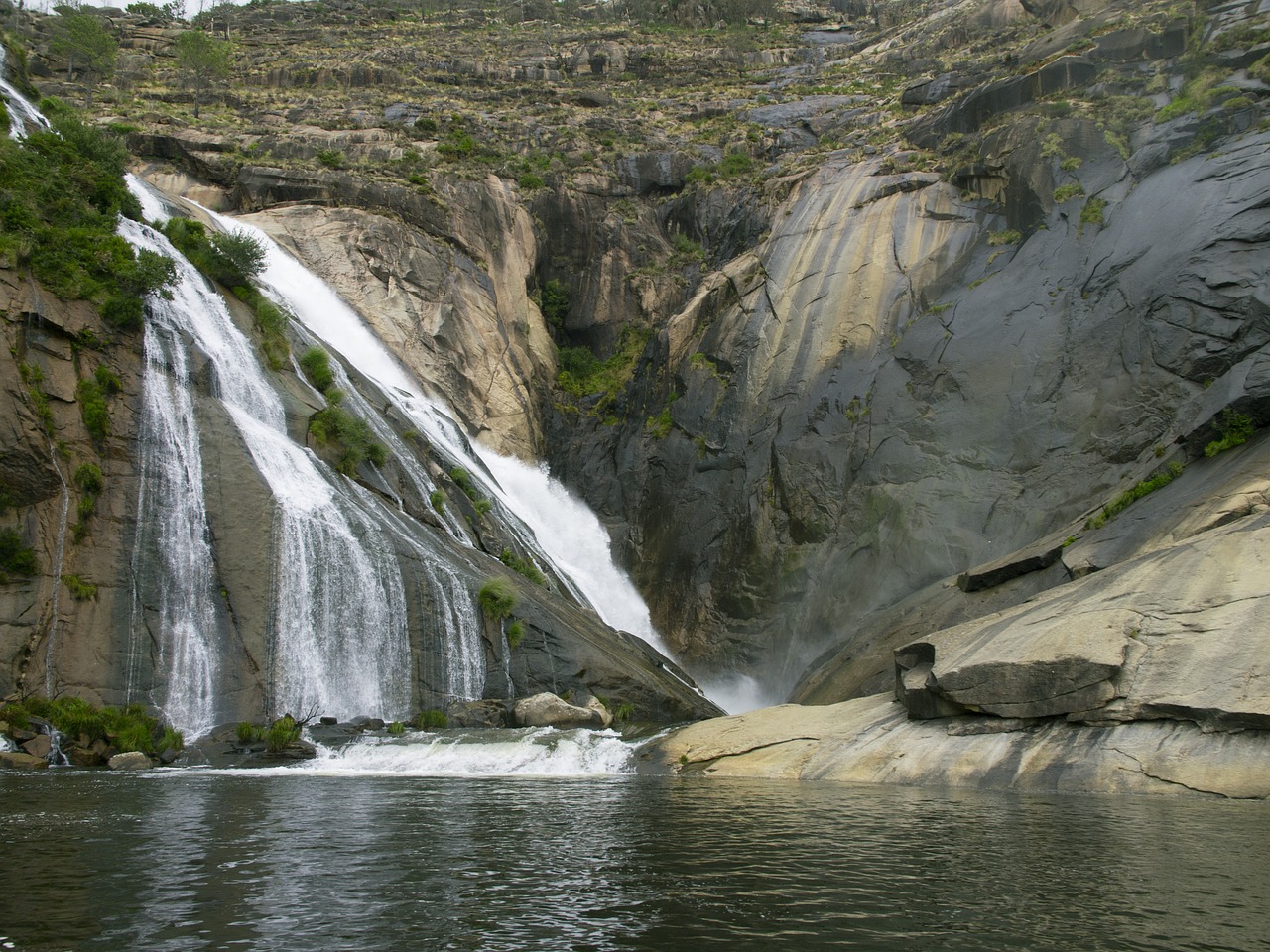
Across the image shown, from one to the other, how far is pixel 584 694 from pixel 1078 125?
109ft

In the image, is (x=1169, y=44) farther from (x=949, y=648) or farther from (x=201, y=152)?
(x=201, y=152)

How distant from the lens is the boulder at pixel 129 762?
20.1 metres

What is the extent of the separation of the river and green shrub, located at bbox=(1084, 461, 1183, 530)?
1278 cm

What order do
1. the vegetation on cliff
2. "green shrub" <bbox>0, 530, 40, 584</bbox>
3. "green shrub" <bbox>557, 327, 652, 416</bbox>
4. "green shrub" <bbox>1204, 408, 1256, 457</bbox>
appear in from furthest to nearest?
1. "green shrub" <bbox>557, 327, 652, 416</bbox>
2. "green shrub" <bbox>0, 530, 40, 584</bbox>
3. "green shrub" <bbox>1204, 408, 1256, 457</bbox>
4. the vegetation on cliff

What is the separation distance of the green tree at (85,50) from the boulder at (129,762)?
6491cm

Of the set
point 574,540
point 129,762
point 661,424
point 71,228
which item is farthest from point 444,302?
point 129,762

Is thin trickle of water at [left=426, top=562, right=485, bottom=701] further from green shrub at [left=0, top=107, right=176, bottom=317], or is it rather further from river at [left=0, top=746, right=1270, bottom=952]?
green shrub at [left=0, top=107, right=176, bottom=317]

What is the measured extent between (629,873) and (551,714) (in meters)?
16.4

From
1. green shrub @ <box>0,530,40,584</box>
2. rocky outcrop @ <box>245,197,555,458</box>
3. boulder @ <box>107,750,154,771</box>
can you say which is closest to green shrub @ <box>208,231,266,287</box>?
rocky outcrop @ <box>245,197,555,458</box>

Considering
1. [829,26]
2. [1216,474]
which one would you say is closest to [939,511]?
[1216,474]

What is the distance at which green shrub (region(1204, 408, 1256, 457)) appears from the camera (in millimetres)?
22594

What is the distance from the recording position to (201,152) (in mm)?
55438

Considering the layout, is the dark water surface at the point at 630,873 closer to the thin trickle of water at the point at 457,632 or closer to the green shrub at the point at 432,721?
the green shrub at the point at 432,721

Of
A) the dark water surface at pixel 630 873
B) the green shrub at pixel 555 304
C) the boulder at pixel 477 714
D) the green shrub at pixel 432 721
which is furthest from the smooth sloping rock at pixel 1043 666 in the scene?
the green shrub at pixel 555 304
